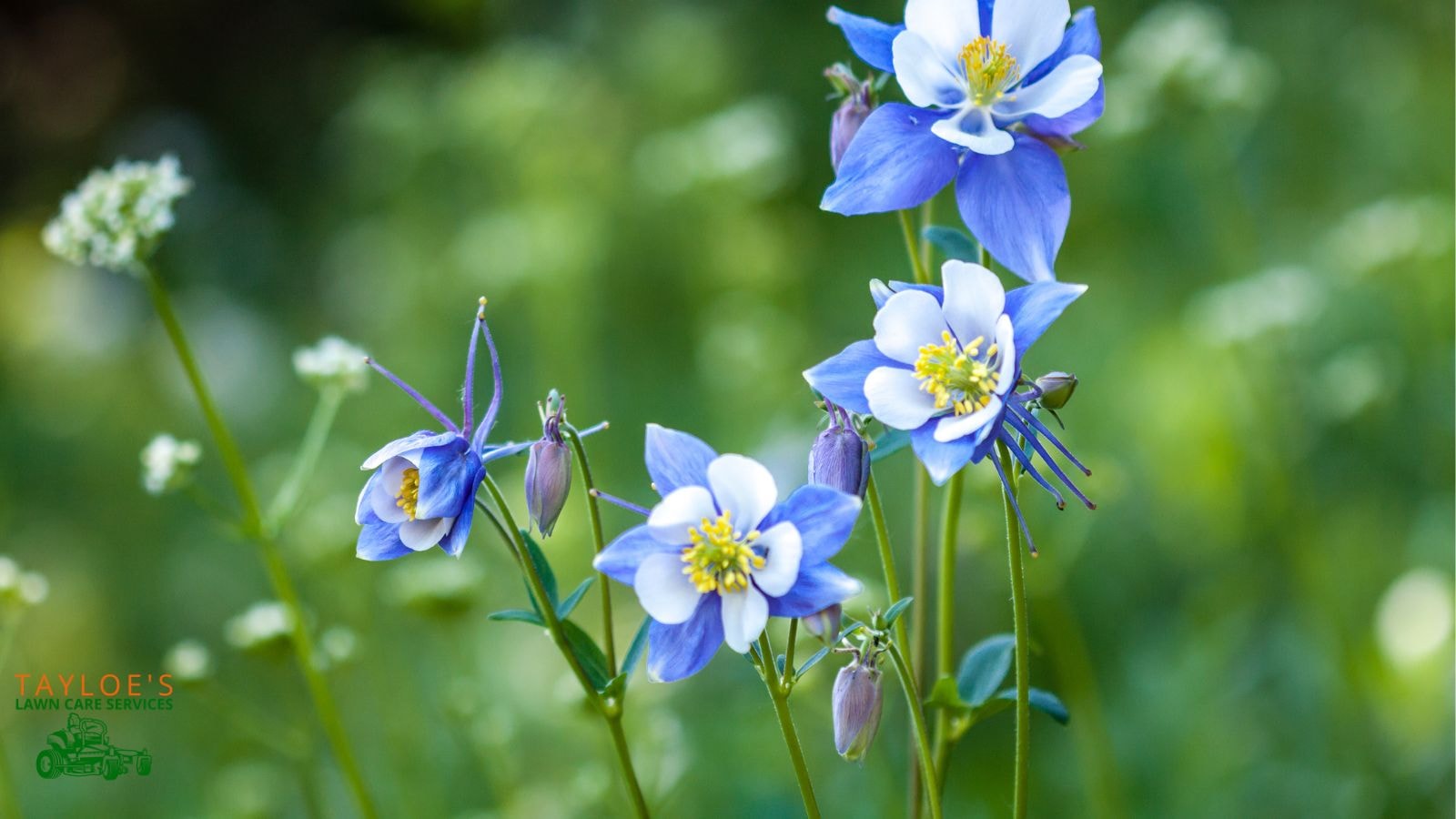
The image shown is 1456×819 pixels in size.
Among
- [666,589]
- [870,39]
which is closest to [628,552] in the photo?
[666,589]

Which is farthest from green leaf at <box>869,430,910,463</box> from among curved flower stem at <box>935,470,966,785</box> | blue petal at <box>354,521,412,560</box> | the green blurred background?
the green blurred background

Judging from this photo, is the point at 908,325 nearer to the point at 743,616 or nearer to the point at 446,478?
A: the point at 743,616

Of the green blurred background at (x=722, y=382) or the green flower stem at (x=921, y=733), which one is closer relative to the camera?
the green flower stem at (x=921, y=733)

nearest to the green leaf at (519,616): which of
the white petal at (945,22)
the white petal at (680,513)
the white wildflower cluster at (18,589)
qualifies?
the white petal at (680,513)

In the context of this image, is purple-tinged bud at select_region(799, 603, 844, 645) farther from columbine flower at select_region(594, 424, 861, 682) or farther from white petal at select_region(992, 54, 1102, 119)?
white petal at select_region(992, 54, 1102, 119)

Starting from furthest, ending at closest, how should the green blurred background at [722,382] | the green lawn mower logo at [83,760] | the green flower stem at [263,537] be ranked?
the green blurred background at [722,382] < the green lawn mower logo at [83,760] < the green flower stem at [263,537]

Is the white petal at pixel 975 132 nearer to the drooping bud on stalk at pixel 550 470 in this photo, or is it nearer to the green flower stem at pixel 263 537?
the drooping bud on stalk at pixel 550 470
